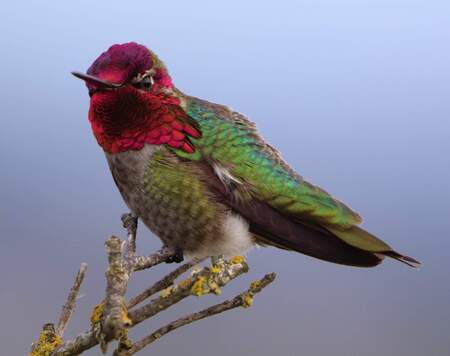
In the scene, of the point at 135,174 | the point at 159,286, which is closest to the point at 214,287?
the point at 159,286

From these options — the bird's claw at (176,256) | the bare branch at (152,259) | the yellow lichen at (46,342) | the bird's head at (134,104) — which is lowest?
the yellow lichen at (46,342)

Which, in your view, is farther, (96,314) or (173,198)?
(173,198)

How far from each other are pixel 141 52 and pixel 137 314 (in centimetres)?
110

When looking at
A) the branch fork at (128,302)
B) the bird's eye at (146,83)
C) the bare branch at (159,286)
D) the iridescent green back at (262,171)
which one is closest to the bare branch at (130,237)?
the branch fork at (128,302)

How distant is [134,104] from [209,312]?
0.96 metres

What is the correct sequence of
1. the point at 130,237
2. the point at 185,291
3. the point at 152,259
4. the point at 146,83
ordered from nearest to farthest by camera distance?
Result: the point at 185,291 < the point at 152,259 < the point at 130,237 < the point at 146,83

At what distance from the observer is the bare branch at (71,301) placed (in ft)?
6.87

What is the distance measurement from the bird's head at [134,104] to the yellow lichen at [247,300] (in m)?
0.78

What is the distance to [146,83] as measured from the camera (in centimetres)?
252

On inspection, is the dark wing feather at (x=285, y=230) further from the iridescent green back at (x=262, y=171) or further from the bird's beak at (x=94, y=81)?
the bird's beak at (x=94, y=81)

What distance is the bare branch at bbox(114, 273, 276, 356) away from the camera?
1866mm

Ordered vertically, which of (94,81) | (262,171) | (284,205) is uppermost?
(94,81)

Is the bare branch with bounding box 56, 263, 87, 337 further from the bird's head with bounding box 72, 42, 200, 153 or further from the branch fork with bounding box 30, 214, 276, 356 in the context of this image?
the bird's head with bounding box 72, 42, 200, 153

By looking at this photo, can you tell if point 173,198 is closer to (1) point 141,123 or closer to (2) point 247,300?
(1) point 141,123
